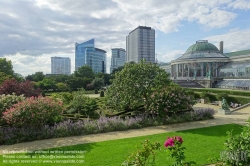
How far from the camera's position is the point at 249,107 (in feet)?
69.0

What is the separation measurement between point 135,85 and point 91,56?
111 m

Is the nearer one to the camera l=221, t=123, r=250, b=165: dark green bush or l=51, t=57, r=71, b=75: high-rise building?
l=221, t=123, r=250, b=165: dark green bush

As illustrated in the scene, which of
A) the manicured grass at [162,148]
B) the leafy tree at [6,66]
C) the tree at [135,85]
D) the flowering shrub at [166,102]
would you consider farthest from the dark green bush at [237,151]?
the leafy tree at [6,66]

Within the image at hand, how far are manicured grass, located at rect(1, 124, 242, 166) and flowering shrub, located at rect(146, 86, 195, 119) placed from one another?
7.38 feet

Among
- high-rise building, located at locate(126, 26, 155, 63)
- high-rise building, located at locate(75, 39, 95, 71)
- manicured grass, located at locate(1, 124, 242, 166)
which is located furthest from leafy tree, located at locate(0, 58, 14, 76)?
high-rise building, located at locate(75, 39, 95, 71)

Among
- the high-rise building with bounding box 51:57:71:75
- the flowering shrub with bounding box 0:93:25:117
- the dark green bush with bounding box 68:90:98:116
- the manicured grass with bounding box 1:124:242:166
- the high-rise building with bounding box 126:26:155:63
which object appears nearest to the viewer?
the manicured grass with bounding box 1:124:242:166

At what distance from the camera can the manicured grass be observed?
6980 millimetres

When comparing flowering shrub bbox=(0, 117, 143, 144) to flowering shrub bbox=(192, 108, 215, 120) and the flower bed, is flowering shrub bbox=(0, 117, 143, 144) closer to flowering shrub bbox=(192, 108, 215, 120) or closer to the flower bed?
the flower bed

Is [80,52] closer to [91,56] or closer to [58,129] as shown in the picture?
[91,56]

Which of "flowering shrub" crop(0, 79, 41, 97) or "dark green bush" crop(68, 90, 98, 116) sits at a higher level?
"flowering shrub" crop(0, 79, 41, 97)

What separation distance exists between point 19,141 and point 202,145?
8889 mm

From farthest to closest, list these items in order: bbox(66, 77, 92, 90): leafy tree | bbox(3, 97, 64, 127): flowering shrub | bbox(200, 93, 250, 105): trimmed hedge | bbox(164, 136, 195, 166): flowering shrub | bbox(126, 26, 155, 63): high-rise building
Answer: bbox(126, 26, 155, 63): high-rise building → bbox(66, 77, 92, 90): leafy tree → bbox(200, 93, 250, 105): trimmed hedge → bbox(3, 97, 64, 127): flowering shrub → bbox(164, 136, 195, 166): flowering shrub

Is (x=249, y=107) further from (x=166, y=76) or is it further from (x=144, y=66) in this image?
(x=144, y=66)

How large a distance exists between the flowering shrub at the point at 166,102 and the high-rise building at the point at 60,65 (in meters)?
177
